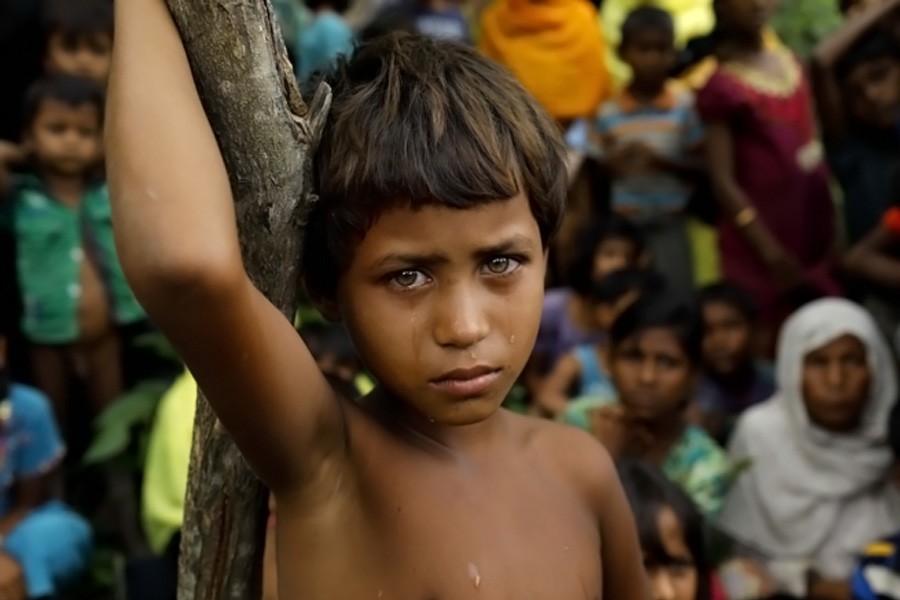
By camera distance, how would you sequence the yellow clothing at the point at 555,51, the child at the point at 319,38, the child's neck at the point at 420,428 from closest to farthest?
the child's neck at the point at 420,428
the child at the point at 319,38
the yellow clothing at the point at 555,51

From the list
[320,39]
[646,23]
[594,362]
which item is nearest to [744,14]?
[646,23]

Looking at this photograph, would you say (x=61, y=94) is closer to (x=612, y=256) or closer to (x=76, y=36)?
(x=76, y=36)

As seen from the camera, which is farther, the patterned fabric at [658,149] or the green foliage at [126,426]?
the patterned fabric at [658,149]

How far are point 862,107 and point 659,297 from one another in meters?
1.39

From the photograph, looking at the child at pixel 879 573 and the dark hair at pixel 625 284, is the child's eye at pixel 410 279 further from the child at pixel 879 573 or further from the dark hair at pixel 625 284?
the dark hair at pixel 625 284

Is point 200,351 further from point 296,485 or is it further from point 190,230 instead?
point 296,485

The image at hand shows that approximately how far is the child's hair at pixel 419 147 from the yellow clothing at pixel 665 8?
13.8 feet

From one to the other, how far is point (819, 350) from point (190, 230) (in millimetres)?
3522

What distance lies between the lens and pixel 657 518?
125 inches

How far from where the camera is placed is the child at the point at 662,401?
416cm

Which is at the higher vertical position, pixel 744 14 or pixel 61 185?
pixel 744 14

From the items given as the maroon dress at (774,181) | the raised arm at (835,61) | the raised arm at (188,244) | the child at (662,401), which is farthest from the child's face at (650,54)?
the raised arm at (188,244)

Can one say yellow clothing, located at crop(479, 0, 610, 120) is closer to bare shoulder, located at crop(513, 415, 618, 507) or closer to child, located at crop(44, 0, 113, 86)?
child, located at crop(44, 0, 113, 86)

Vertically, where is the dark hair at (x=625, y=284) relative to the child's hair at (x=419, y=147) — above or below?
below
